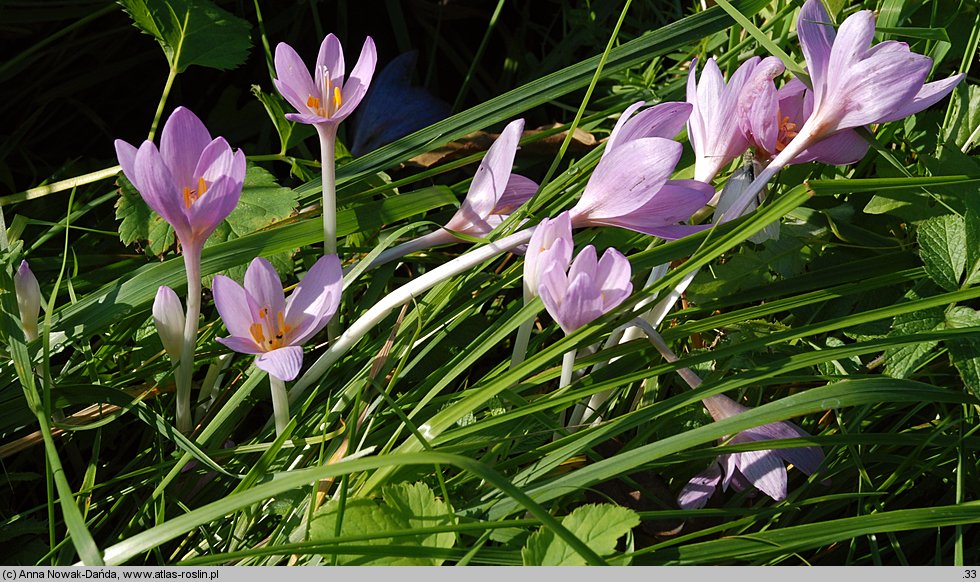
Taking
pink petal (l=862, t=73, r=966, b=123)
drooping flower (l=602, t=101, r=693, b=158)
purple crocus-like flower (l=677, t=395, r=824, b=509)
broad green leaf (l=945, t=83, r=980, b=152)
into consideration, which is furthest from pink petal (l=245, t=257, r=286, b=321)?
broad green leaf (l=945, t=83, r=980, b=152)

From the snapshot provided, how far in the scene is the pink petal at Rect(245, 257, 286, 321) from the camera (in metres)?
1.06

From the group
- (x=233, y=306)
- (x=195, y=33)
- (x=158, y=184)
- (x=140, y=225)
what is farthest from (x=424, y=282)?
(x=195, y=33)

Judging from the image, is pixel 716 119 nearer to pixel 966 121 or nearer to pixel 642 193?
pixel 642 193

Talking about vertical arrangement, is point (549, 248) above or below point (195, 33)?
below

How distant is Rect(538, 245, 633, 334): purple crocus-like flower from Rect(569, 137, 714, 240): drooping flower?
118 millimetres

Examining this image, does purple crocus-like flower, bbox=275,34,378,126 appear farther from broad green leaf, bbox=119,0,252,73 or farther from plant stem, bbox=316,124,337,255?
broad green leaf, bbox=119,0,252,73

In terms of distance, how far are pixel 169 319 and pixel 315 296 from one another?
205mm

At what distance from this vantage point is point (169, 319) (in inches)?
44.4

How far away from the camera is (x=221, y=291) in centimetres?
102

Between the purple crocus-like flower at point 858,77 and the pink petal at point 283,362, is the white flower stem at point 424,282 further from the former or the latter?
the purple crocus-like flower at point 858,77
